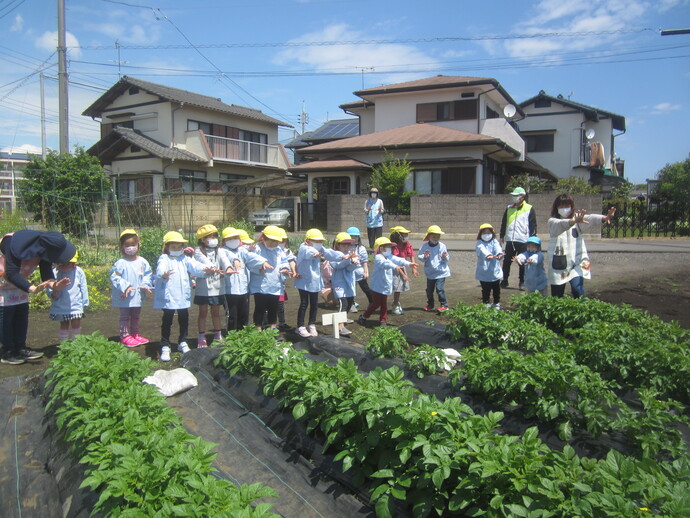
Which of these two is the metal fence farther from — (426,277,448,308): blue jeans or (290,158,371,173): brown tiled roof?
(426,277,448,308): blue jeans

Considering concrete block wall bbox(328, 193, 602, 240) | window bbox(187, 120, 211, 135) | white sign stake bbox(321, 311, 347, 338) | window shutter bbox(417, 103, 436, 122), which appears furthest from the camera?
window bbox(187, 120, 211, 135)

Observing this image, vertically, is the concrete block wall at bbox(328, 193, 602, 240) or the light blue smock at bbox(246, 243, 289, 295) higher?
the concrete block wall at bbox(328, 193, 602, 240)

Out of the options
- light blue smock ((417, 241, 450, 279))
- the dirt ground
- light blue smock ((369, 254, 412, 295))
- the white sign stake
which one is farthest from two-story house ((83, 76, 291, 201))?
the white sign stake

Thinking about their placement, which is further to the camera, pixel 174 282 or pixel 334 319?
pixel 334 319

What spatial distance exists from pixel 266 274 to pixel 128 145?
24.2 m

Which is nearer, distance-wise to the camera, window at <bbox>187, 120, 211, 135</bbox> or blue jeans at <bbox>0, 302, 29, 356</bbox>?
blue jeans at <bbox>0, 302, 29, 356</bbox>

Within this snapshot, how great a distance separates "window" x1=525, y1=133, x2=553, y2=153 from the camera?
3478cm

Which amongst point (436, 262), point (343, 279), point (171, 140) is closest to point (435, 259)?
point (436, 262)

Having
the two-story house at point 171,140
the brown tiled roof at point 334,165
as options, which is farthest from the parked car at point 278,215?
the two-story house at point 171,140

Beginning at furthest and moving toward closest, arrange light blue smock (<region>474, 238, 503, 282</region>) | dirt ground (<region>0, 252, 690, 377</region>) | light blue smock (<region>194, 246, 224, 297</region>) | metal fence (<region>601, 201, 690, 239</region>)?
metal fence (<region>601, 201, 690, 239</region>), light blue smock (<region>474, 238, 503, 282</region>), dirt ground (<region>0, 252, 690, 377</region>), light blue smock (<region>194, 246, 224, 297</region>)

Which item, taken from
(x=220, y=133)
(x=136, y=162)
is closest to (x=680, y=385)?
(x=136, y=162)

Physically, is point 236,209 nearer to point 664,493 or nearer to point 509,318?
point 509,318

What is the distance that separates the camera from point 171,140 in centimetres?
2884

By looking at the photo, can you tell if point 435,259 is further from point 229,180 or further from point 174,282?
point 229,180
